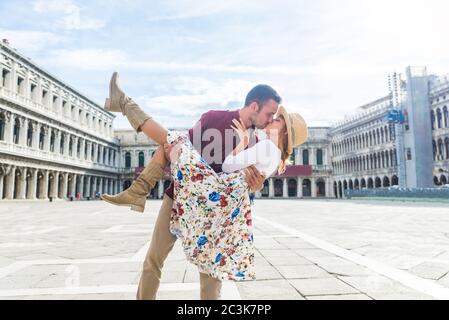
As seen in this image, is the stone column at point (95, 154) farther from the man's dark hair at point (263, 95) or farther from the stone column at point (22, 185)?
the man's dark hair at point (263, 95)

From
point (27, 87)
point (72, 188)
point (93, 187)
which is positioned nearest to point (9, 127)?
point (27, 87)

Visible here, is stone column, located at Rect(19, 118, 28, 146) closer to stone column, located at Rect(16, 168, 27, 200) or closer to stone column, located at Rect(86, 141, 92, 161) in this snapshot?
stone column, located at Rect(16, 168, 27, 200)

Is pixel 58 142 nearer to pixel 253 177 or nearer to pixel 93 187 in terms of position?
pixel 93 187

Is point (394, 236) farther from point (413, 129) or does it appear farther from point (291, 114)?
point (413, 129)

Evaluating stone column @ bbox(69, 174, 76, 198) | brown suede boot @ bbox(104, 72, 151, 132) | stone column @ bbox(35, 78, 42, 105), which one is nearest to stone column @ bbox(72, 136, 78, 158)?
stone column @ bbox(69, 174, 76, 198)

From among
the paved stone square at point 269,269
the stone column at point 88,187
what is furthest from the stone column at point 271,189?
the paved stone square at point 269,269

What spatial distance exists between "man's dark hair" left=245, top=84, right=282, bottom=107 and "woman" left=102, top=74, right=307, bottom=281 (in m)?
0.09

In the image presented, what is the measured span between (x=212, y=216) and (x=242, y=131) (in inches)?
19.1

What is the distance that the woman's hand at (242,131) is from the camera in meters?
1.89

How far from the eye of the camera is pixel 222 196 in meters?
1.78

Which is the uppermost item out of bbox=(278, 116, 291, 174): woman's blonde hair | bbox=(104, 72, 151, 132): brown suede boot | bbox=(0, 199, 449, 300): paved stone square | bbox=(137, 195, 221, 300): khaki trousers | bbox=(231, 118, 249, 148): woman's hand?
bbox=(104, 72, 151, 132): brown suede boot

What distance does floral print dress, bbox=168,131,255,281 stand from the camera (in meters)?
1.78

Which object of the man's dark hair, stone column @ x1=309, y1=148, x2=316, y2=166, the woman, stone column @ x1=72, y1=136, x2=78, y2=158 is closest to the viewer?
the woman
